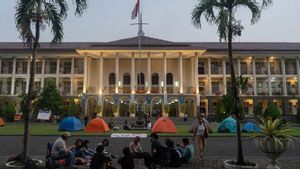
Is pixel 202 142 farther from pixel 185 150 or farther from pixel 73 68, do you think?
pixel 73 68

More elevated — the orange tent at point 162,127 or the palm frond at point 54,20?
the palm frond at point 54,20

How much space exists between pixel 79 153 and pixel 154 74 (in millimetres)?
44815

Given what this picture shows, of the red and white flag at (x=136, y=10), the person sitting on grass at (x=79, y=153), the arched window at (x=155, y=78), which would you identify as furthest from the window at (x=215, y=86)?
Answer: the person sitting on grass at (x=79, y=153)

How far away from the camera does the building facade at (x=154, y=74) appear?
50344mm

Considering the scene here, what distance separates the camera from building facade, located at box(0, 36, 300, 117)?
50.3m

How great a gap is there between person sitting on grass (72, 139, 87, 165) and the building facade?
37575 mm

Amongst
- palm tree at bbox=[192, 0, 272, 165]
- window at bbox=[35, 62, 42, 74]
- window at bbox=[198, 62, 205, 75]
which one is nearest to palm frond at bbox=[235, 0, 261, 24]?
palm tree at bbox=[192, 0, 272, 165]

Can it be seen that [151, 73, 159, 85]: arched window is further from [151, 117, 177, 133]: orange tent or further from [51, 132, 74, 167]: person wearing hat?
[51, 132, 74, 167]: person wearing hat

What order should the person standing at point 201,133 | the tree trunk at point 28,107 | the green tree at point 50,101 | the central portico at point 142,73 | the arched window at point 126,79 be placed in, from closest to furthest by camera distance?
the tree trunk at point 28,107 → the person standing at point 201,133 → the green tree at point 50,101 → the central portico at point 142,73 → the arched window at point 126,79

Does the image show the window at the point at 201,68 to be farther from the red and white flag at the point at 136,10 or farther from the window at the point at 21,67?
the window at the point at 21,67

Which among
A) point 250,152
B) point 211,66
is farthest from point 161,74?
point 250,152

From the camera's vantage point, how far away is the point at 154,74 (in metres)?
55.6

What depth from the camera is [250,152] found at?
1552cm

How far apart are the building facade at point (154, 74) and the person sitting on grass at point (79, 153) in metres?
37.6
